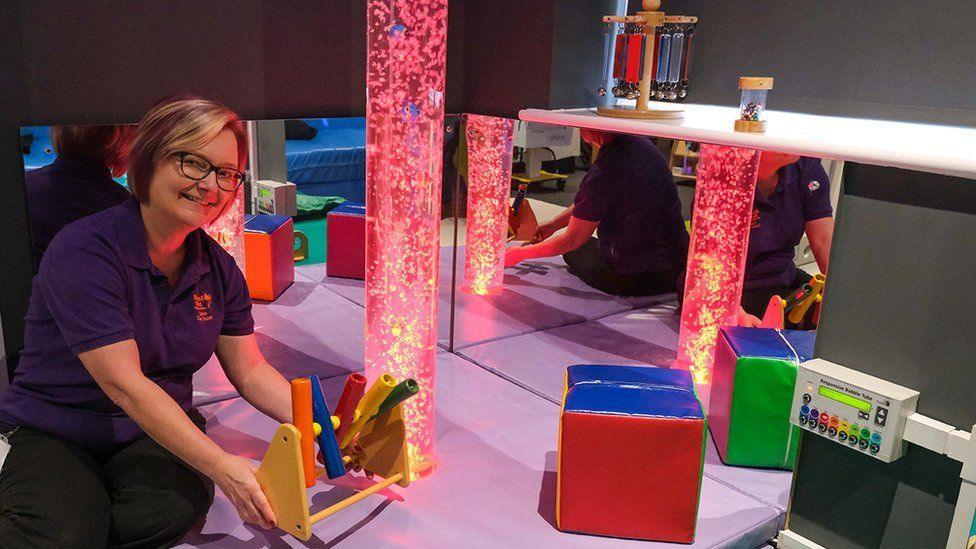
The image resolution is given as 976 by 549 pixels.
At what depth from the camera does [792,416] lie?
1.73 metres

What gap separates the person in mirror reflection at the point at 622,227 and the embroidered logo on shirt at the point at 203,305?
6.62 feet

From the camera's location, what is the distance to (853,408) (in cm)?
159

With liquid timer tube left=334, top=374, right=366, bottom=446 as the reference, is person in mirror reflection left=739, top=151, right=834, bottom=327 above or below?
above

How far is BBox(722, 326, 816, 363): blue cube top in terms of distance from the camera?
6.88ft

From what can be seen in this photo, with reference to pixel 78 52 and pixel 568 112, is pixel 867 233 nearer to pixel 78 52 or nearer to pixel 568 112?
pixel 568 112

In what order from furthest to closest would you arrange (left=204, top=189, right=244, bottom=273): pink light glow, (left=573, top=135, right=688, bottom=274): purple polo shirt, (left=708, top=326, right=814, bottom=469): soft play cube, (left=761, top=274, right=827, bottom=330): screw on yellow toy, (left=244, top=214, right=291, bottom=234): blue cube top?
1. (left=573, top=135, right=688, bottom=274): purple polo shirt
2. (left=244, top=214, right=291, bottom=234): blue cube top
3. (left=204, top=189, right=244, bottom=273): pink light glow
4. (left=761, top=274, right=827, bottom=330): screw on yellow toy
5. (left=708, top=326, right=814, bottom=469): soft play cube

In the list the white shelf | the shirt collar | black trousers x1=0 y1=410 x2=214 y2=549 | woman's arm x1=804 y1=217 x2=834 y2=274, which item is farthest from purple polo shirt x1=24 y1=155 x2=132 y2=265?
woman's arm x1=804 y1=217 x2=834 y2=274

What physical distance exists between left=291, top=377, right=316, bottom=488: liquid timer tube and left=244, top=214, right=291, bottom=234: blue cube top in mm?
1777

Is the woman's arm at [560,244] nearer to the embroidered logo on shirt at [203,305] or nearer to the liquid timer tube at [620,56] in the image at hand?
the liquid timer tube at [620,56]

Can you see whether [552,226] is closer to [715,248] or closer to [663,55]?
[715,248]

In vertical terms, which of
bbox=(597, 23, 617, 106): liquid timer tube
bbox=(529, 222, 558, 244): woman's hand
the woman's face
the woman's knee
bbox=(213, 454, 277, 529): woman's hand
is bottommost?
the woman's knee

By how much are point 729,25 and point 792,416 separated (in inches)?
57.1

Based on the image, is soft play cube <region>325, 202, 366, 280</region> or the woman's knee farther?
soft play cube <region>325, 202, 366, 280</region>

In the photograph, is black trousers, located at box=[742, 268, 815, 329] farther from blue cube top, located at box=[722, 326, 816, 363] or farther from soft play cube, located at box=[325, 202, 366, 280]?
soft play cube, located at box=[325, 202, 366, 280]
